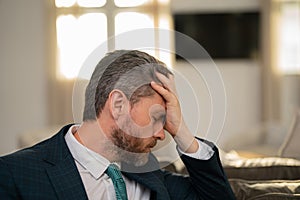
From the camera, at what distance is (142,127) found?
4.62 ft

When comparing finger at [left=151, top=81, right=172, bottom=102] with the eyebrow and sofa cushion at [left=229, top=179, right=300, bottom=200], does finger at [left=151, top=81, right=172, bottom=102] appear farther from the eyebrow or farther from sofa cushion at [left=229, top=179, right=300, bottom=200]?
sofa cushion at [left=229, top=179, right=300, bottom=200]

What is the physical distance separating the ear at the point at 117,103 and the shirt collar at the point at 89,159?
0.11 meters

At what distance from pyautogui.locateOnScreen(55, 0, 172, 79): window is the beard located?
15.8ft

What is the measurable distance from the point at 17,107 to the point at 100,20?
1.35 metres

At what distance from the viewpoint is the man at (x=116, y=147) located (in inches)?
54.0

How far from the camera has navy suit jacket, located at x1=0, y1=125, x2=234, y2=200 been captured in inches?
52.4

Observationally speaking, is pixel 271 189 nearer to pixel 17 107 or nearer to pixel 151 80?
pixel 151 80

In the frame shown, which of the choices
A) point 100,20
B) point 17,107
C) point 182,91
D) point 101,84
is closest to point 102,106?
point 101,84

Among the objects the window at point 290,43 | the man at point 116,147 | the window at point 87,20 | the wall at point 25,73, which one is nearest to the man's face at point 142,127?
the man at point 116,147

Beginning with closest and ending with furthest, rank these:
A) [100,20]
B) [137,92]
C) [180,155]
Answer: [137,92] → [180,155] → [100,20]

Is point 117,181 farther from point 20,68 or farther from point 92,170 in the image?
point 20,68

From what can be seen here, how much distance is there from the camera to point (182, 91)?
4.79 feet

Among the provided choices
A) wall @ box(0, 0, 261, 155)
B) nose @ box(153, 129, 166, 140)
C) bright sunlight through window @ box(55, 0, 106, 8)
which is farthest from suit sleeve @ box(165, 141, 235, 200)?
wall @ box(0, 0, 261, 155)

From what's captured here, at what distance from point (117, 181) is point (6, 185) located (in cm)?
29
